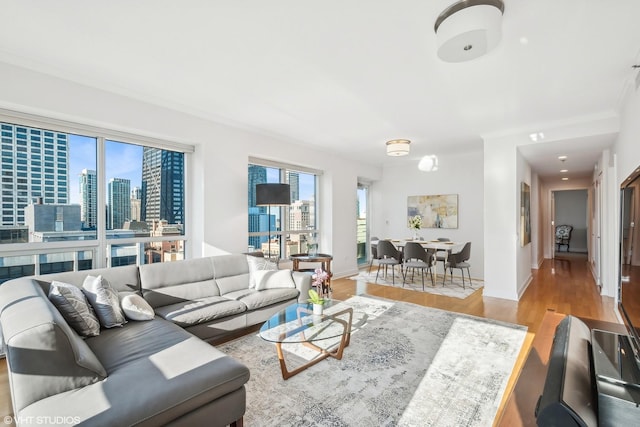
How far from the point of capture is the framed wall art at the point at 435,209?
654cm

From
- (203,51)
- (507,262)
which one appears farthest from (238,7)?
(507,262)

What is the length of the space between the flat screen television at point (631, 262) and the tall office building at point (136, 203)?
4286 mm

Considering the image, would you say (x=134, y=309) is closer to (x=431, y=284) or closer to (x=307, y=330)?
(x=307, y=330)

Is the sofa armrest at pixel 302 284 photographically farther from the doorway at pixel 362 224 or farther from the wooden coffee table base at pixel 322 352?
the doorway at pixel 362 224

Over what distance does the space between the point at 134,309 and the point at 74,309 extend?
45cm

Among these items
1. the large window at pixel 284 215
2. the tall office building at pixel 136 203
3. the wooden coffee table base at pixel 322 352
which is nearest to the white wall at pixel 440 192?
the large window at pixel 284 215

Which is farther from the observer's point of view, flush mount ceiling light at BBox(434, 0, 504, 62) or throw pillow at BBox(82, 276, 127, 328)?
throw pillow at BBox(82, 276, 127, 328)

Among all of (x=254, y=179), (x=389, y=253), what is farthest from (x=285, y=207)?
(x=389, y=253)

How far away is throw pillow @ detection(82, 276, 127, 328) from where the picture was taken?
2355mm

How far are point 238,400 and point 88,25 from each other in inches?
106

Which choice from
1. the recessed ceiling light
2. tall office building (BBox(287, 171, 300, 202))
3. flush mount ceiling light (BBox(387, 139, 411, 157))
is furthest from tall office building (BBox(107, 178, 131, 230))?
the recessed ceiling light

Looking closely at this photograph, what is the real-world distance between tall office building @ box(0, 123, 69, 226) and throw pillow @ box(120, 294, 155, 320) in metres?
1.40

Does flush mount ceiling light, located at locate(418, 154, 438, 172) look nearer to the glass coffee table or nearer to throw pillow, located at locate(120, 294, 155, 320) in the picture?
the glass coffee table

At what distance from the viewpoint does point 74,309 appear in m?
2.13
